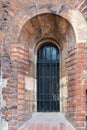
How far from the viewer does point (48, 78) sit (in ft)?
19.1

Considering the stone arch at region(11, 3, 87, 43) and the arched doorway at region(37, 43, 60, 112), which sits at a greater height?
the stone arch at region(11, 3, 87, 43)

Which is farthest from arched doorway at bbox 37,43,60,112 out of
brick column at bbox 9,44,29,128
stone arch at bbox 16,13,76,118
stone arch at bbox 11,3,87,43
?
stone arch at bbox 11,3,87,43

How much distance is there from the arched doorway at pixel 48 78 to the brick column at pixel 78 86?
55cm

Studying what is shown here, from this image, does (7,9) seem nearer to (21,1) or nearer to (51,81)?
(21,1)

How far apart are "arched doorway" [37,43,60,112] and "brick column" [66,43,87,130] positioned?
1.82ft

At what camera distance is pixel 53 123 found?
5.27m

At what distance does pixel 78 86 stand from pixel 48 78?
2.99ft

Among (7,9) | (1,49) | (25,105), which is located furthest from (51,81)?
(7,9)

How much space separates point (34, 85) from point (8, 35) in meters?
1.18

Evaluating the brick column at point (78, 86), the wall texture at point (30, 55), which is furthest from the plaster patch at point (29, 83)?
the brick column at point (78, 86)

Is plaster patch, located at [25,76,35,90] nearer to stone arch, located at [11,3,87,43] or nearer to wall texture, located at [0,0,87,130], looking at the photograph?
wall texture, located at [0,0,87,130]

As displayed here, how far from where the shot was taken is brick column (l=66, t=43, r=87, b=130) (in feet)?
16.5

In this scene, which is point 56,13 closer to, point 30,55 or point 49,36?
point 49,36

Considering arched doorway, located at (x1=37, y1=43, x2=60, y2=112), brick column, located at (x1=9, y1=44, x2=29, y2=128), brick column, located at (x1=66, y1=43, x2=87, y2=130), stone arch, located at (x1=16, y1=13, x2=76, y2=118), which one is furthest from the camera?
arched doorway, located at (x1=37, y1=43, x2=60, y2=112)
